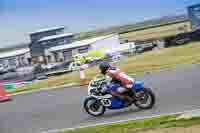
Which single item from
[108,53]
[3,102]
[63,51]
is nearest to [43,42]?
[63,51]

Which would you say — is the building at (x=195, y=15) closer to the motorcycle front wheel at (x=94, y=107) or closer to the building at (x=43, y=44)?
the building at (x=43, y=44)

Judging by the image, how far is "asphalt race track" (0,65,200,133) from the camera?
36.3ft

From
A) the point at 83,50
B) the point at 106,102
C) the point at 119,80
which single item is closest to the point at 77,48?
the point at 83,50

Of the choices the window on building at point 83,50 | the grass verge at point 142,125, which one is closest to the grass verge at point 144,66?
the grass verge at point 142,125

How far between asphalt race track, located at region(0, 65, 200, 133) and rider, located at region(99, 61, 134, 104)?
0.40 meters

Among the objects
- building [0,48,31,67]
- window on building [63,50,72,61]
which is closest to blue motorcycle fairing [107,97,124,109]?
window on building [63,50,72,61]

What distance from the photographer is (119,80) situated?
11539 mm

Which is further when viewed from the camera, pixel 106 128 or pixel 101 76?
pixel 101 76

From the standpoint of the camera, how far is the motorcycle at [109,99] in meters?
11.3

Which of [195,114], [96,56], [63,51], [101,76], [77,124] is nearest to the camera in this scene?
[195,114]

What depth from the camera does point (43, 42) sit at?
6712 cm

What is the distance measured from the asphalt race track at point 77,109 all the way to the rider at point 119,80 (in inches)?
15.7

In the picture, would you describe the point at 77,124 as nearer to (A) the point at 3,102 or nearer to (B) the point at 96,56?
(A) the point at 3,102

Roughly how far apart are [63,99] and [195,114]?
25.6 feet
